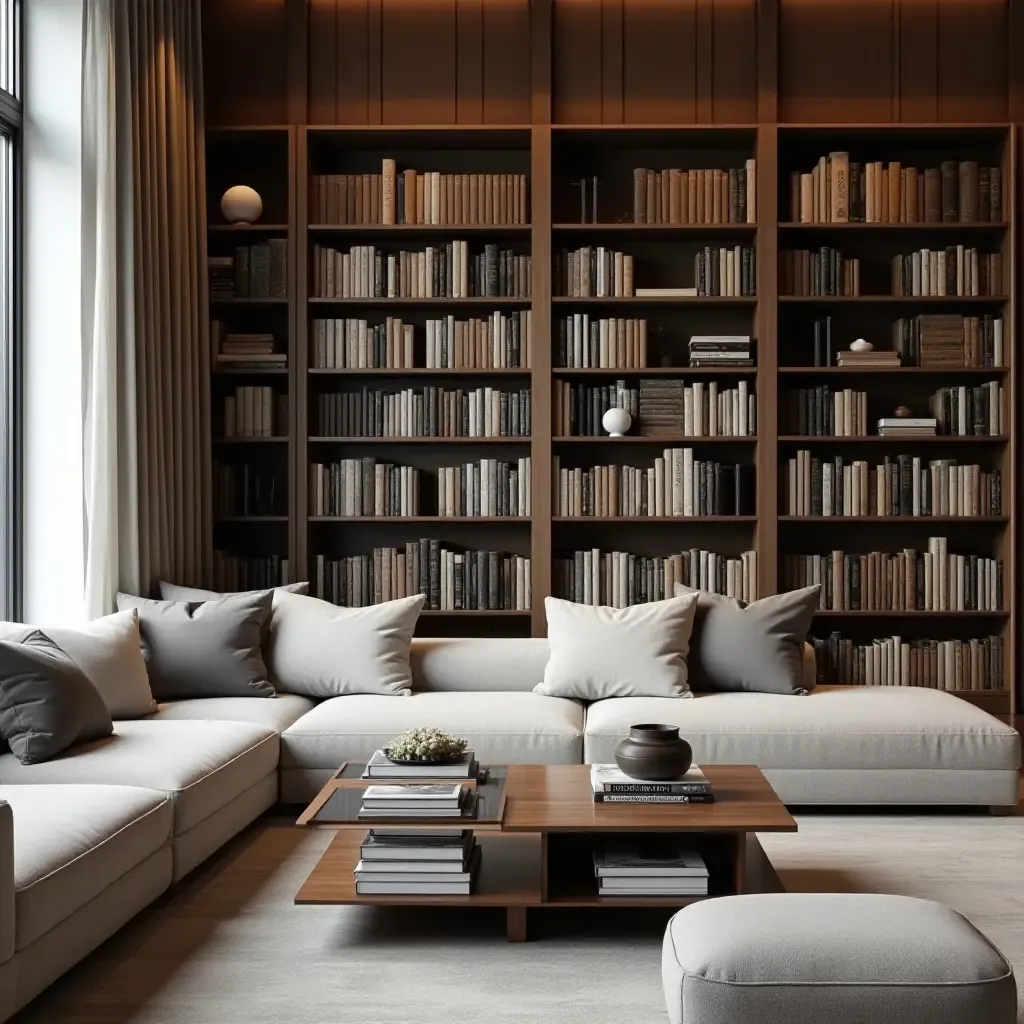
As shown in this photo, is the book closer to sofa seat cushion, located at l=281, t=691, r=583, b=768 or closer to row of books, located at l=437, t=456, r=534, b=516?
sofa seat cushion, located at l=281, t=691, r=583, b=768

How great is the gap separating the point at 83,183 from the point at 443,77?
1.87m

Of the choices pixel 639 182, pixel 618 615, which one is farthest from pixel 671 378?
pixel 618 615

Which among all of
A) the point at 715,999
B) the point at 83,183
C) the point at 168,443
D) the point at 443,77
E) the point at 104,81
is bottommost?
the point at 715,999

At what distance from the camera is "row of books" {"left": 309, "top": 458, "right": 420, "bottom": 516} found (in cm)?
572

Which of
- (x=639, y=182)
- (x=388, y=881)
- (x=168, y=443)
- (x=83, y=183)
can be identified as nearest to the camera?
(x=388, y=881)

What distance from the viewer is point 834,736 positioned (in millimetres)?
4395

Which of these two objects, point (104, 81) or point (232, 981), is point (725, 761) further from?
point (104, 81)

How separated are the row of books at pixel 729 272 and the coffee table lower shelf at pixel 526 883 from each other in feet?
9.32

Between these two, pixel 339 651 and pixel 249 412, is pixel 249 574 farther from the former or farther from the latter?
pixel 339 651

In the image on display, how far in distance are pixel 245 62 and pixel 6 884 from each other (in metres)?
4.48

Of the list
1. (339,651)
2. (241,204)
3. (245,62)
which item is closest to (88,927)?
(339,651)

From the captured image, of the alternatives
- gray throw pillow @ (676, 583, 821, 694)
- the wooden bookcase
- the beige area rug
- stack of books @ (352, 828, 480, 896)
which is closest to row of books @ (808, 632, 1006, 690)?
the wooden bookcase

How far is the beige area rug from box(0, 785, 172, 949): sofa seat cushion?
22 centimetres

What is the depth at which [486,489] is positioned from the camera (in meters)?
5.73
